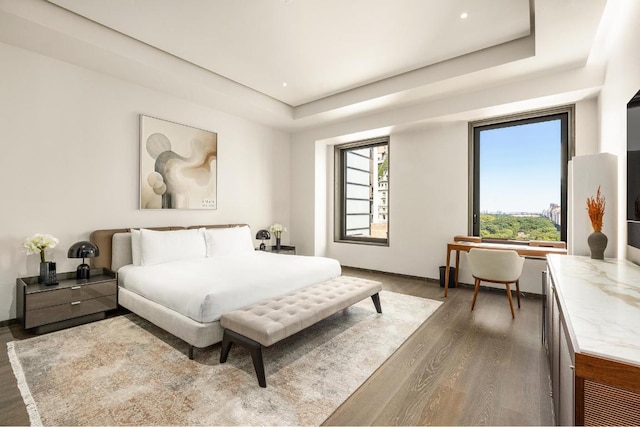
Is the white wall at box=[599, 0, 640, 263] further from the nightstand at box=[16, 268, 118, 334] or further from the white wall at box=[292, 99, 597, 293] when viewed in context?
the nightstand at box=[16, 268, 118, 334]

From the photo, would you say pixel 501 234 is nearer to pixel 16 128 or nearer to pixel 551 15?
pixel 551 15

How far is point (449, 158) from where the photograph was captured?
4789mm

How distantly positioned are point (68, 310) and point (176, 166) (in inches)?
88.0

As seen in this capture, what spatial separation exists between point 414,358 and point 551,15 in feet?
10.5

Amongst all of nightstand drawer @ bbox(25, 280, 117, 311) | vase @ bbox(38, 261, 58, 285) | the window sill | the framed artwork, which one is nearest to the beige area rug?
nightstand drawer @ bbox(25, 280, 117, 311)

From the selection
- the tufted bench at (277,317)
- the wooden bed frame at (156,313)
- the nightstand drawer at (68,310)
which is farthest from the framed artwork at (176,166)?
the tufted bench at (277,317)

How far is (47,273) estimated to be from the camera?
3.06 metres

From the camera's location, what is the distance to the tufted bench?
2.06 metres

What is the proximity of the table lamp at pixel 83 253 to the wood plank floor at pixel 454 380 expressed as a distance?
0.70 metres

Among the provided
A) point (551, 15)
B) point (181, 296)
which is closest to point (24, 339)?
point (181, 296)

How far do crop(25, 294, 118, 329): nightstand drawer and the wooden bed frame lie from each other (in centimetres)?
13

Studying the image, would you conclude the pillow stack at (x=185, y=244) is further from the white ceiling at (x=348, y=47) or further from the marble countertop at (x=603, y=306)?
the marble countertop at (x=603, y=306)

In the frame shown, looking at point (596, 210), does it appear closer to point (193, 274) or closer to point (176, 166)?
point (193, 274)

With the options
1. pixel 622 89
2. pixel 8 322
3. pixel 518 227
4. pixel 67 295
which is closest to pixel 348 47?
pixel 622 89
